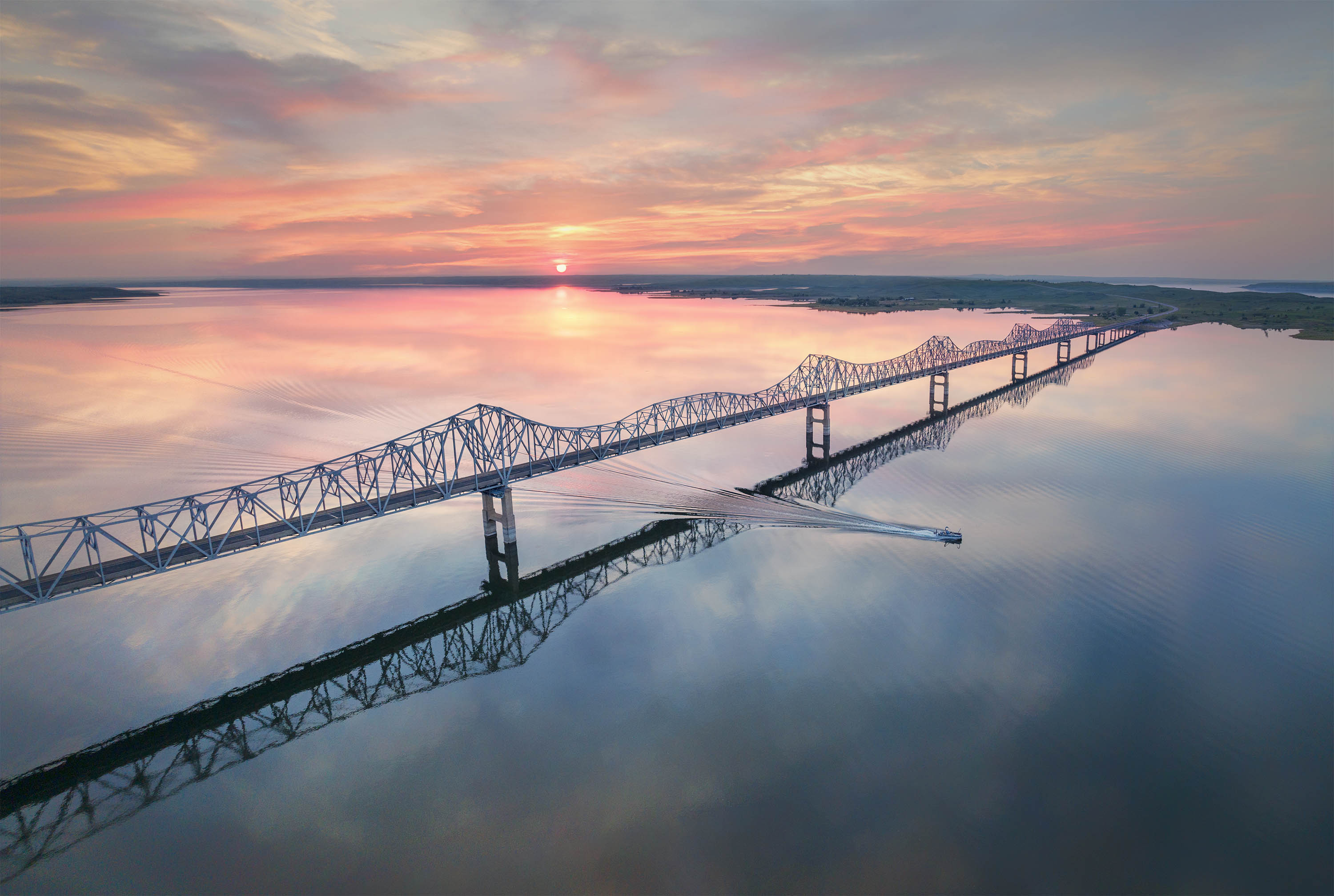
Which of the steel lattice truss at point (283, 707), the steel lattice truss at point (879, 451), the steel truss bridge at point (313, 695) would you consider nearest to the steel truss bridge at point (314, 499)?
the steel lattice truss at point (879, 451)

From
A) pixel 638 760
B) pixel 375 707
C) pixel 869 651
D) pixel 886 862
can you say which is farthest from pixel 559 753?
pixel 869 651

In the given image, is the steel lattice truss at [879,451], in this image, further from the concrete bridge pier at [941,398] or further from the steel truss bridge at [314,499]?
the steel truss bridge at [314,499]

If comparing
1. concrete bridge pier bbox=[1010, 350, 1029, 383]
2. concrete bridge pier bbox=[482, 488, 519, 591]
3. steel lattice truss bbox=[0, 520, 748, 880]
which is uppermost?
concrete bridge pier bbox=[1010, 350, 1029, 383]

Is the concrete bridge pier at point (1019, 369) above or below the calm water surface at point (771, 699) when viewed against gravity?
above

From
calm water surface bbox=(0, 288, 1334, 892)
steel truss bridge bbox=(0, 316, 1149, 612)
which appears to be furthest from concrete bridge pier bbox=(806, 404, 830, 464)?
calm water surface bbox=(0, 288, 1334, 892)

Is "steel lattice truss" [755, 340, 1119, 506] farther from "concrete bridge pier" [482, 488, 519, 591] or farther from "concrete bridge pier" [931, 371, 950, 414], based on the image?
"concrete bridge pier" [482, 488, 519, 591]

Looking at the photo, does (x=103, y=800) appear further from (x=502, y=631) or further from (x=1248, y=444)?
(x=1248, y=444)
